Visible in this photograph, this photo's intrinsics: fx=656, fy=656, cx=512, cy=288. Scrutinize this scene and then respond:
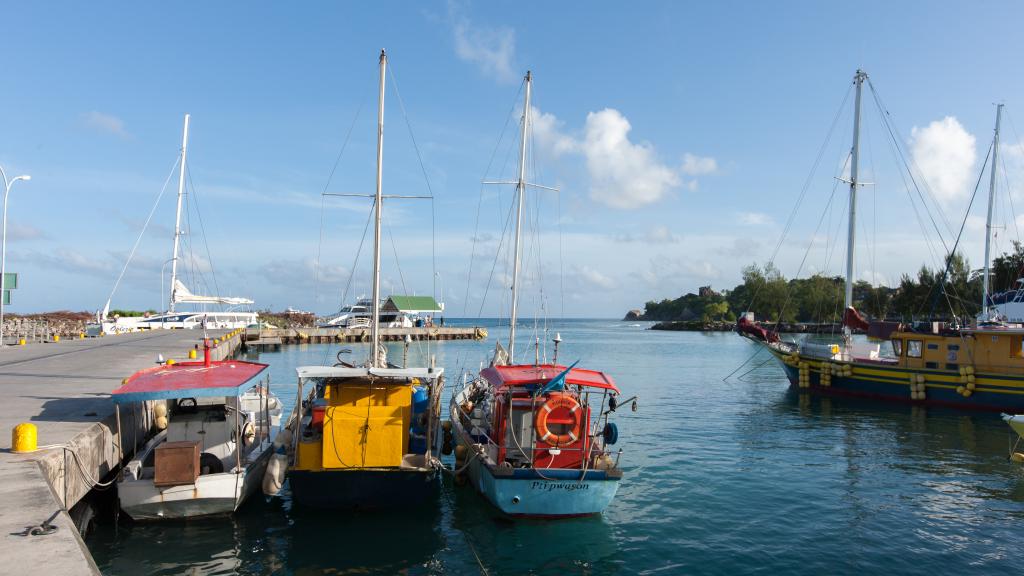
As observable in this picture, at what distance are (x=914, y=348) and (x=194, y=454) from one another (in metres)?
31.3

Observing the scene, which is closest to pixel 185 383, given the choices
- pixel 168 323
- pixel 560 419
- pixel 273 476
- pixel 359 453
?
pixel 273 476

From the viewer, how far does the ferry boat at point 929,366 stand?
2858cm

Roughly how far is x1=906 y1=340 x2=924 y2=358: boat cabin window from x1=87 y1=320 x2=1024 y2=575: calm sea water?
8872mm

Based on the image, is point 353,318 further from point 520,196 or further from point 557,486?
point 557,486

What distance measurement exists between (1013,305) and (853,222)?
20.2 m

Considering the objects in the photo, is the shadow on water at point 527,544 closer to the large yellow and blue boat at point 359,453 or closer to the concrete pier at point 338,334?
the large yellow and blue boat at point 359,453

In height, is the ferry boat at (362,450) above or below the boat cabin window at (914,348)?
below

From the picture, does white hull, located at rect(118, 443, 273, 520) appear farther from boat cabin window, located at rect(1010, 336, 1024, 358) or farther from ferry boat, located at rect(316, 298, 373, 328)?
ferry boat, located at rect(316, 298, 373, 328)

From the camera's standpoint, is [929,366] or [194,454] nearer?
[194,454]

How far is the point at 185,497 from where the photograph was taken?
41.5 ft

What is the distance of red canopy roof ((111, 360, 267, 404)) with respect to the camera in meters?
12.7

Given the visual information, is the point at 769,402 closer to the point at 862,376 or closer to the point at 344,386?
the point at 862,376

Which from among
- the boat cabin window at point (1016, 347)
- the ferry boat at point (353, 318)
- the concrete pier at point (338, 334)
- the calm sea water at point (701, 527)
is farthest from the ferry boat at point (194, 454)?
the ferry boat at point (353, 318)

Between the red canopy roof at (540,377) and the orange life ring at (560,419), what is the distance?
44 centimetres
